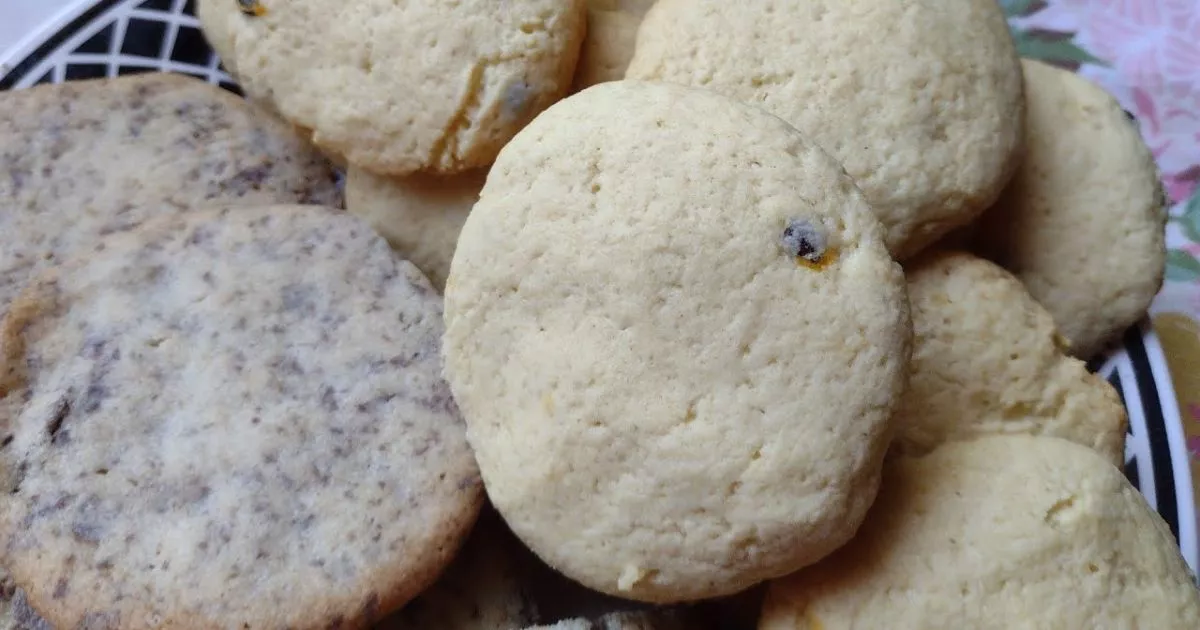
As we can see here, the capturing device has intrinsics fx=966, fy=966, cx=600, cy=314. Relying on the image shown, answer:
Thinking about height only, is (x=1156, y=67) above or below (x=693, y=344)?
above

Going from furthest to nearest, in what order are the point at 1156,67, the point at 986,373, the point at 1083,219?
the point at 1156,67 → the point at 1083,219 → the point at 986,373

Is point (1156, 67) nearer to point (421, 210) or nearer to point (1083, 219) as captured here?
point (1083, 219)

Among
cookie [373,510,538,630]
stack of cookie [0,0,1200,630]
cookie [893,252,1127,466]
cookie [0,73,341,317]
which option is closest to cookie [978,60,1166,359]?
stack of cookie [0,0,1200,630]

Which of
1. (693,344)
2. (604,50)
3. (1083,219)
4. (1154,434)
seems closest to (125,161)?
(604,50)

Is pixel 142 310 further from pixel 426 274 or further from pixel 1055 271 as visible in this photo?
pixel 1055 271

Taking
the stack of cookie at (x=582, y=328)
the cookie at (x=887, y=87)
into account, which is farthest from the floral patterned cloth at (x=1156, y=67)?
the cookie at (x=887, y=87)

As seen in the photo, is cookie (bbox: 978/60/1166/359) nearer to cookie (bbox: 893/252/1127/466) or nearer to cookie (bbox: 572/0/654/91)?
cookie (bbox: 893/252/1127/466)
